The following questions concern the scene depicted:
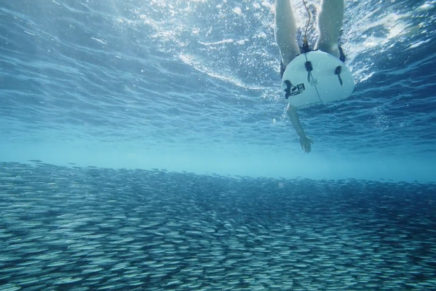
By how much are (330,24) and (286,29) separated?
76 cm

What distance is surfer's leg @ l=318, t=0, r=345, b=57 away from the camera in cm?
435

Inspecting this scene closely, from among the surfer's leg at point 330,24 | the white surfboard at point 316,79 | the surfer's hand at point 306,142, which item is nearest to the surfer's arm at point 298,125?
the surfer's hand at point 306,142

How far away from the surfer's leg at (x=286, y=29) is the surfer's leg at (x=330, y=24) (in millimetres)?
475

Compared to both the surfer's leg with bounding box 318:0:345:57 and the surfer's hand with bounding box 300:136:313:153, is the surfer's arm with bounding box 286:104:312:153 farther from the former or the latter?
the surfer's leg with bounding box 318:0:345:57

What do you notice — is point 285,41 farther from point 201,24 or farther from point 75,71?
point 75,71

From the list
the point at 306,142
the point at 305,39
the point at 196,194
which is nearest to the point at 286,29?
the point at 305,39

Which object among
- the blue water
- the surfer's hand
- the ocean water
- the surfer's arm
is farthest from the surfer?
the blue water

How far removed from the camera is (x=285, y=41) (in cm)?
496

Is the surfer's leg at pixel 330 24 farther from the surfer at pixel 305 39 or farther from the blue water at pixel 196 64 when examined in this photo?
the blue water at pixel 196 64

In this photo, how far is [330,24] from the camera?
4.59m

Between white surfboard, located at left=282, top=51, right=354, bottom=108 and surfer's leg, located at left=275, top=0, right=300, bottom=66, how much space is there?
1.10 feet

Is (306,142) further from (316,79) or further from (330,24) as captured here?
(330,24)

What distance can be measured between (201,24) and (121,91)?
11903 millimetres

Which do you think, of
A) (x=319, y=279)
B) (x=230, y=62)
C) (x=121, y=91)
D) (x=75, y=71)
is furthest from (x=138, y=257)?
(x=121, y=91)
